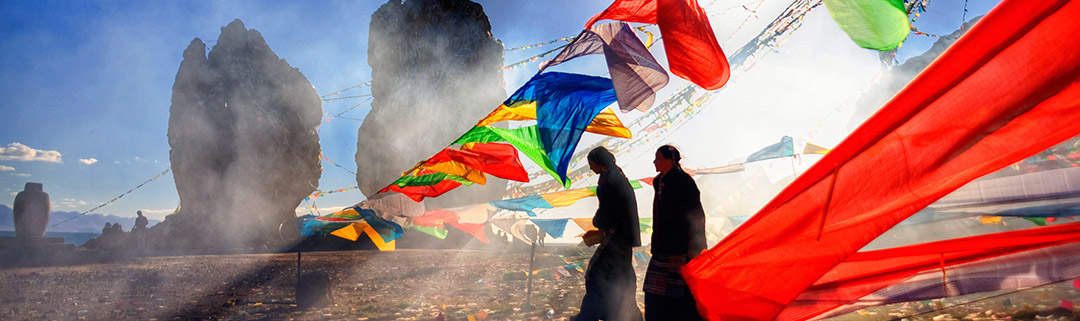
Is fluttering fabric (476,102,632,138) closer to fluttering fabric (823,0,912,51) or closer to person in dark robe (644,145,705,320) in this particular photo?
person in dark robe (644,145,705,320)

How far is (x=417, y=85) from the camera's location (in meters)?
37.3

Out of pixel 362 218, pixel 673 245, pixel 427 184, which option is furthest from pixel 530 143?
pixel 362 218

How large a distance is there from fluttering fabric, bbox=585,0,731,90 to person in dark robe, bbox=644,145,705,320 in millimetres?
633

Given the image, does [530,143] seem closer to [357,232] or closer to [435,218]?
[435,218]

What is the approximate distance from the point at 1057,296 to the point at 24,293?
18.4 m

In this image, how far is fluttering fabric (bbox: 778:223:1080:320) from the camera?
2.27 m

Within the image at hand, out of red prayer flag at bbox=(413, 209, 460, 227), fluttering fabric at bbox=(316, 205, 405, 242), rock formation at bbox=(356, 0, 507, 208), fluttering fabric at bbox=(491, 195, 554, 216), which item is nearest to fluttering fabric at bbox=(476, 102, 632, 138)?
fluttering fabric at bbox=(491, 195, 554, 216)

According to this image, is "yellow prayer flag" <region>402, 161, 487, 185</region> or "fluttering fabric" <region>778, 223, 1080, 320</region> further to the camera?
"yellow prayer flag" <region>402, 161, 487, 185</region>

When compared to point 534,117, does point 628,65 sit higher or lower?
Answer: higher

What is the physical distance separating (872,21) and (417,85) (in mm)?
36951

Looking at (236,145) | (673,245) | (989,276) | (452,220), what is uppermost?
(236,145)

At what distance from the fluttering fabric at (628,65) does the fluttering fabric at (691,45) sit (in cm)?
27

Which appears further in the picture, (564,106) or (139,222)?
(139,222)

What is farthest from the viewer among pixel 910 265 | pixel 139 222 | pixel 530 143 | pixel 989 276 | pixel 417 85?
pixel 417 85
